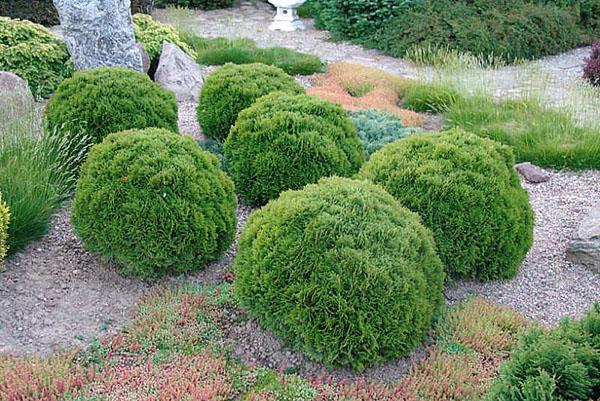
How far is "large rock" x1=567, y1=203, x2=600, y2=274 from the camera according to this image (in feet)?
16.2

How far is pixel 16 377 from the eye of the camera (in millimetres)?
3514

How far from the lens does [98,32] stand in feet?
25.6

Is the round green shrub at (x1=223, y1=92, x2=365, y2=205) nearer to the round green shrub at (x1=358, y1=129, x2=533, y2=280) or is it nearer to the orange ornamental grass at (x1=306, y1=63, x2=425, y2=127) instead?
the round green shrub at (x1=358, y1=129, x2=533, y2=280)

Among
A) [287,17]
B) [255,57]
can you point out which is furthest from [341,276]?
[287,17]

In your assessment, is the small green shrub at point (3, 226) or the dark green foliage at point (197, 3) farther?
the dark green foliage at point (197, 3)

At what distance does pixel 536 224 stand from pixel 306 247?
279 cm

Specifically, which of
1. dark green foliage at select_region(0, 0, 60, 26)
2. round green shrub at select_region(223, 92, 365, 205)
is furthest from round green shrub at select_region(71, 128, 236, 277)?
dark green foliage at select_region(0, 0, 60, 26)

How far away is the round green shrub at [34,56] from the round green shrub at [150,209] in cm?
389

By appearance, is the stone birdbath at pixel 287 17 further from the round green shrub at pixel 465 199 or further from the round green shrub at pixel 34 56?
the round green shrub at pixel 465 199

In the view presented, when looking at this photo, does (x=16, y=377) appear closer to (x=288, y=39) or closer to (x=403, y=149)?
(x=403, y=149)

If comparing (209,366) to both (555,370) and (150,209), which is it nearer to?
(150,209)

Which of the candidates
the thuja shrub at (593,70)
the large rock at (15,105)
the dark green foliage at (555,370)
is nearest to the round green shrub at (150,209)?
the large rock at (15,105)

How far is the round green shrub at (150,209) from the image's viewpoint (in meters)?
4.41

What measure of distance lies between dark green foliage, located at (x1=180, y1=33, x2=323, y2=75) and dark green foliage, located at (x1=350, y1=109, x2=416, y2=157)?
→ 334 centimetres
